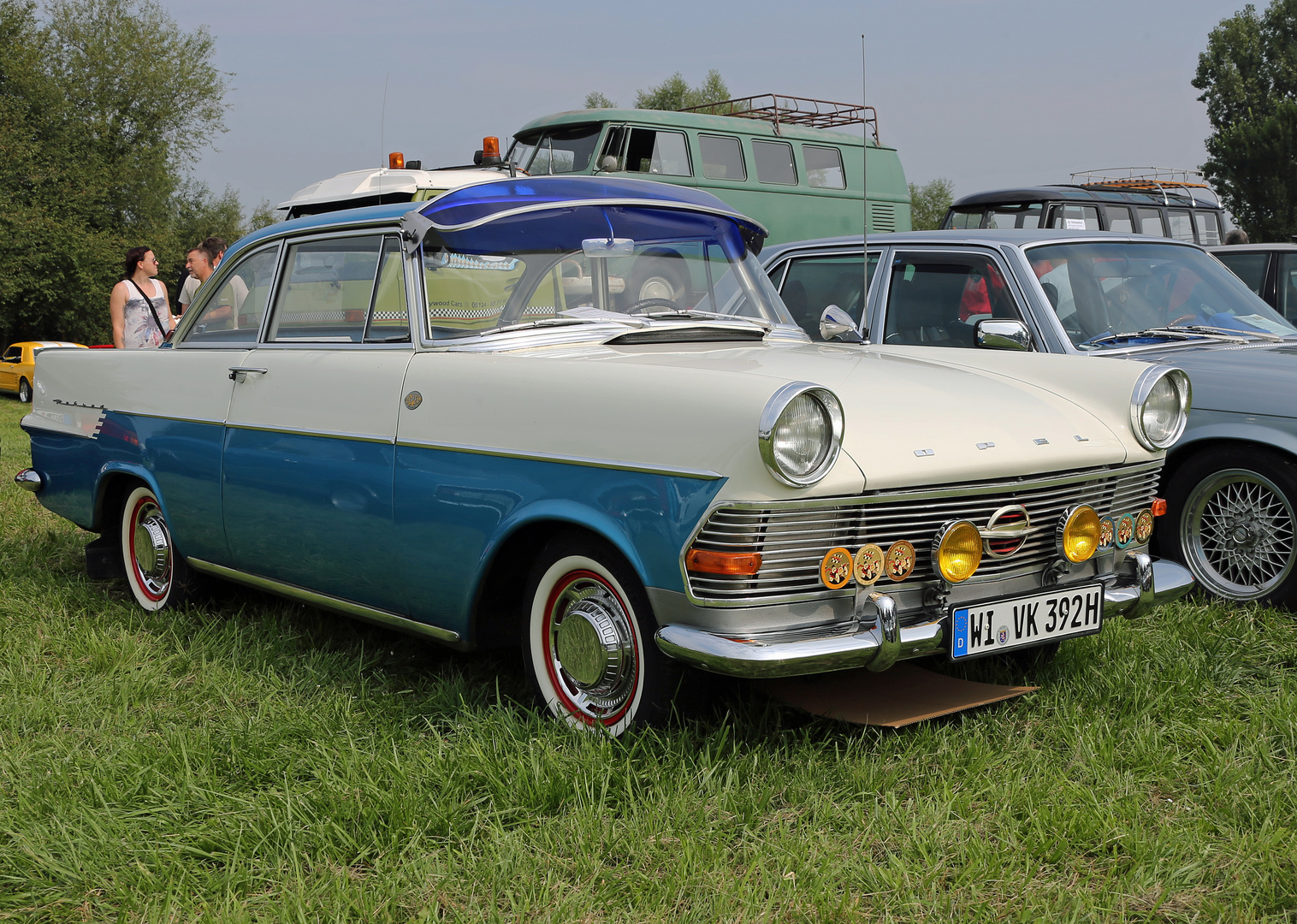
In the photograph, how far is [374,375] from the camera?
3.57 metres

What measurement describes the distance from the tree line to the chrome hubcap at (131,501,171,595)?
27.4m

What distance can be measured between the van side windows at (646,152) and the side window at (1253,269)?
255 inches

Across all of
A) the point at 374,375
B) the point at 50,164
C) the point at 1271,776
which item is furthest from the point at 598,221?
the point at 50,164

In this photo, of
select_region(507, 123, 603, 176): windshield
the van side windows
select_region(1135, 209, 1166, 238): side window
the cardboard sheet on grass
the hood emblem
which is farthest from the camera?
select_region(1135, 209, 1166, 238): side window

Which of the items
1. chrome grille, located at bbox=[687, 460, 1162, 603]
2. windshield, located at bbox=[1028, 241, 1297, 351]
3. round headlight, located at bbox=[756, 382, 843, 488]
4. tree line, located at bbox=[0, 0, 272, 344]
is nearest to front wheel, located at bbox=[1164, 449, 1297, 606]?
windshield, located at bbox=[1028, 241, 1297, 351]

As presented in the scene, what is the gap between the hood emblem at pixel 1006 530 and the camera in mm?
2928

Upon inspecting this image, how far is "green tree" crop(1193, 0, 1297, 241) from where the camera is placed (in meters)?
41.4

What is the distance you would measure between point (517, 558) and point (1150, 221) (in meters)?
12.7

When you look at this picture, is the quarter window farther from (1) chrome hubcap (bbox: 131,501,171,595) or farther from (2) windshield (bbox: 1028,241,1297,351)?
(1) chrome hubcap (bbox: 131,501,171,595)

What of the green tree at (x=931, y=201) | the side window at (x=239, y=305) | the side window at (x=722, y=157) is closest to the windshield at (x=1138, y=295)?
the side window at (x=239, y=305)

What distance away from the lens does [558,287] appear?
3.63 metres

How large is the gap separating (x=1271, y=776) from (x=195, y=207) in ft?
134

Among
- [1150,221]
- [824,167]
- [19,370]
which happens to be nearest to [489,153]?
[824,167]

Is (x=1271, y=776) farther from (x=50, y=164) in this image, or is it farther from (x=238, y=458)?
(x=50, y=164)
